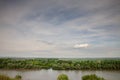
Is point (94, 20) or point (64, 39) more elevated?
point (94, 20)

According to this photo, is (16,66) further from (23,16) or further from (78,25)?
(78,25)

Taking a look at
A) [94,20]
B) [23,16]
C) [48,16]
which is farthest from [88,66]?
[23,16]

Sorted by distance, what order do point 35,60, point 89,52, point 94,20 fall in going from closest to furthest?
point 94,20, point 89,52, point 35,60

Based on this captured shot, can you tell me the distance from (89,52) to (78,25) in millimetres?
727

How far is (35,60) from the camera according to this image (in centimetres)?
466

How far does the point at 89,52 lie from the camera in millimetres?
4094

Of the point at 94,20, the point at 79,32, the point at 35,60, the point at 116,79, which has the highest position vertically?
the point at 94,20

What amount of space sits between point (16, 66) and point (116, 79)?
2709mm

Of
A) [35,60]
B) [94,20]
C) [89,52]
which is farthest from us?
[35,60]

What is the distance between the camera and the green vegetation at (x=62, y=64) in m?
4.44

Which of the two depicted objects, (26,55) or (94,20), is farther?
(26,55)

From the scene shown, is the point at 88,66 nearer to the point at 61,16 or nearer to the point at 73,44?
the point at 73,44

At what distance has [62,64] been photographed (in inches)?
198

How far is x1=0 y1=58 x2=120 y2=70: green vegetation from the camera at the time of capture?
444cm
